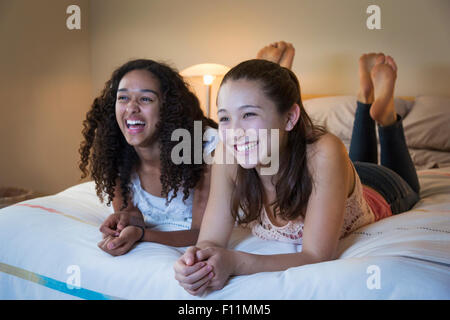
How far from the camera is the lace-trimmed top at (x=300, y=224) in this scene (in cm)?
105

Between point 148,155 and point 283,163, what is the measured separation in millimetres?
477

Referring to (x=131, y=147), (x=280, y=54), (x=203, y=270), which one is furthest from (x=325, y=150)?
(x=280, y=54)

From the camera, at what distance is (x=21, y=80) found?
2.58 m

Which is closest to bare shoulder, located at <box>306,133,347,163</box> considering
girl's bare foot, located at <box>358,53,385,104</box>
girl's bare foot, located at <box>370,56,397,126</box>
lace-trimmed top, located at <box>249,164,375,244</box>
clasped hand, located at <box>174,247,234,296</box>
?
lace-trimmed top, located at <box>249,164,375,244</box>

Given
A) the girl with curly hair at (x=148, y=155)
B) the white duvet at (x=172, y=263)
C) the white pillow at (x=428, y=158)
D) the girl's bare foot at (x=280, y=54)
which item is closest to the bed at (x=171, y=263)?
the white duvet at (x=172, y=263)

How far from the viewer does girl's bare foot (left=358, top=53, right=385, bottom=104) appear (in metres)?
1.77

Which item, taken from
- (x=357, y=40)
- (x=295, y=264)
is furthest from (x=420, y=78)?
(x=295, y=264)

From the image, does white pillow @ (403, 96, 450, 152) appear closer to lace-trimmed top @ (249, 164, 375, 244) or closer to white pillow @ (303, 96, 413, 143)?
white pillow @ (303, 96, 413, 143)

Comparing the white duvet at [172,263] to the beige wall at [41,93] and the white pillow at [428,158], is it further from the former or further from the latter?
the beige wall at [41,93]

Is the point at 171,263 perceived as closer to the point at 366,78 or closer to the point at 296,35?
the point at 366,78

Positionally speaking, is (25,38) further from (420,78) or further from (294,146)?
(420,78)

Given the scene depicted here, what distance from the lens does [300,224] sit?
105 centimetres

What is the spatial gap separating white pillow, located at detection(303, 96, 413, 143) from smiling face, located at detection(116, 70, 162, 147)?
1268 mm
